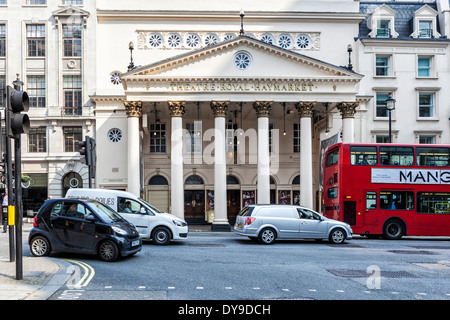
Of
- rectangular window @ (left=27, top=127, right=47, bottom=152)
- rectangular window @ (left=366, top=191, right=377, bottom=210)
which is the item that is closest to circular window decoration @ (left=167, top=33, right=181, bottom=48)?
rectangular window @ (left=27, top=127, right=47, bottom=152)

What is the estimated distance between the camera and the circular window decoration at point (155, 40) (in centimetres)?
3406

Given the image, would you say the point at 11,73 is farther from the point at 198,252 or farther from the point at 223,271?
the point at 223,271

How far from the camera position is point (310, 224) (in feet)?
59.9

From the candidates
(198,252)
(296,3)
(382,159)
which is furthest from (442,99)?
(198,252)

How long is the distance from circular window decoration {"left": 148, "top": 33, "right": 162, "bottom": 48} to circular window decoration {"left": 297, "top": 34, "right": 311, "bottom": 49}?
1012 centimetres

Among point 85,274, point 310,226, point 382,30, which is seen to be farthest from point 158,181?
point 85,274

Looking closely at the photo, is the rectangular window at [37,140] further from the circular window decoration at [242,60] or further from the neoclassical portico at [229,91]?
the circular window decoration at [242,60]

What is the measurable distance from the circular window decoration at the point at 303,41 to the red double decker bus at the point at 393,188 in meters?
15.6

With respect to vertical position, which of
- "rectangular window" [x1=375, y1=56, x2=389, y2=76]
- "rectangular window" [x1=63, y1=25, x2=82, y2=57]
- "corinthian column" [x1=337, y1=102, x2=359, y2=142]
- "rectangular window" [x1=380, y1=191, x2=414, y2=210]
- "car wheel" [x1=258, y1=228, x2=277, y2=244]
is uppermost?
"rectangular window" [x1=63, y1=25, x2=82, y2=57]

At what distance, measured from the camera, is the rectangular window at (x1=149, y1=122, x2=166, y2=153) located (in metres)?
34.0

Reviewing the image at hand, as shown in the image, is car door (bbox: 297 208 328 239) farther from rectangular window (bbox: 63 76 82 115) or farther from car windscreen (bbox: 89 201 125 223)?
rectangular window (bbox: 63 76 82 115)

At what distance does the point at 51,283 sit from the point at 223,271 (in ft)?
12.8

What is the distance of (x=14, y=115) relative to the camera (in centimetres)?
881

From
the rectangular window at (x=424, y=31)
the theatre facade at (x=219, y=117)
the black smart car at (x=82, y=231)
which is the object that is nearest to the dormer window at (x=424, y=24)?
the rectangular window at (x=424, y=31)
